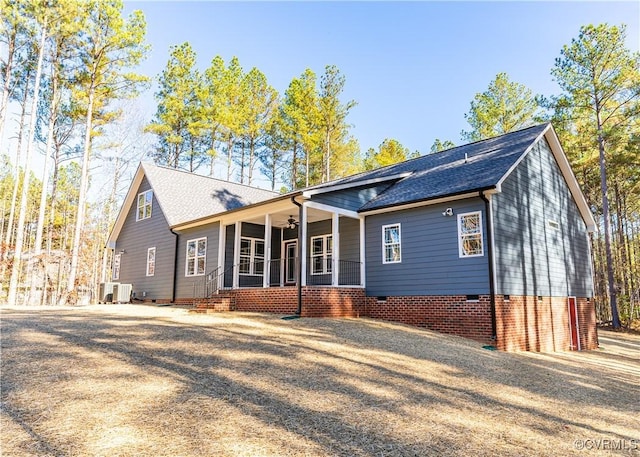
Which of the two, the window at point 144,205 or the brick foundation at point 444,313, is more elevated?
the window at point 144,205

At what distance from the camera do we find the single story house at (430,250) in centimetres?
1113

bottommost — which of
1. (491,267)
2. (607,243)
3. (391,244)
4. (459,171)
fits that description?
(491,267)

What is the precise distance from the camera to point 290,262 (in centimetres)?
1664

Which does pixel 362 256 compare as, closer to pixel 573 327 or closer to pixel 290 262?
pixel 290 262

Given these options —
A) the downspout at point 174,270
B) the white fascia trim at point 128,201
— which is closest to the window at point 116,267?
the white fascia trim at point 128,201

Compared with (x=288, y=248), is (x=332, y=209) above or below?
above

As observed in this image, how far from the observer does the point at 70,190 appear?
36281 millimetres

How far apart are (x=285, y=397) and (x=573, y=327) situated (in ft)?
43.1

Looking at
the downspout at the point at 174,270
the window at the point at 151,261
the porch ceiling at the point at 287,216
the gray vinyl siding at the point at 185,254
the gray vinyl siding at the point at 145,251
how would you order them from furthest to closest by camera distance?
the window at the point at 151,261, the gray vinyl siding at the point at 145,251, the downspout at the point at 174,270, the gray vinyl siding at the point at 185,254, the porch ceiling at the point at 287,216

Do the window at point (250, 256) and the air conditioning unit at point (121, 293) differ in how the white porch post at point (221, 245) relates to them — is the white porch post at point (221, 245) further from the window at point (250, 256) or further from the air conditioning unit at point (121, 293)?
the air conditioning unit at point (121, 293)

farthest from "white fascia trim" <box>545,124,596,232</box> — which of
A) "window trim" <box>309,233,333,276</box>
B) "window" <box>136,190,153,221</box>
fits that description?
"window" <box>136,190,153,221</box>

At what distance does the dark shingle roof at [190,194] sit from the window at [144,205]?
0.90 meters

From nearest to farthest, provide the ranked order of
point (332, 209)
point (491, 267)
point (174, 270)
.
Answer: point (491, 267), point (332, 209), point (174, 270)

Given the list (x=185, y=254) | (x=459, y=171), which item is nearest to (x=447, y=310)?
(x=459, y=171)
